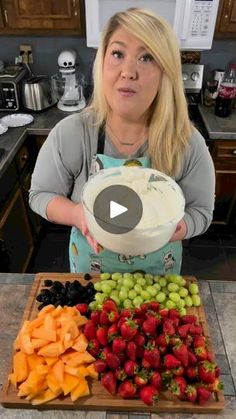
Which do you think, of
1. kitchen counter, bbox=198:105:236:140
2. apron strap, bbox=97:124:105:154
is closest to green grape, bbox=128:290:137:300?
apron strap, bbox=97:124:105:154

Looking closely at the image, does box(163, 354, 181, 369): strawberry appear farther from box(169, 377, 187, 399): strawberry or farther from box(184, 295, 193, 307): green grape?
box(184, 295, 193, 307): green grape

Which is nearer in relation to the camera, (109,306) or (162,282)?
(109,306)

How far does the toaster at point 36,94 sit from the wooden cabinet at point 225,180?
1.19 m

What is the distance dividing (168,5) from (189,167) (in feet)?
4.51

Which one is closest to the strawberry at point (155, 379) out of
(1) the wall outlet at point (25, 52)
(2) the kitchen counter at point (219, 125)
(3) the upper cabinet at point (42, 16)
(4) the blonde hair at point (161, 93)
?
(4) the blonde hair at point (161, 93)

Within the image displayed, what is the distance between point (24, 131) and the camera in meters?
2.12

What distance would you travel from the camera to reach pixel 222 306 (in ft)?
3.57

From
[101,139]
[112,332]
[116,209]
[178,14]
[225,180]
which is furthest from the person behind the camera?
[225,180]

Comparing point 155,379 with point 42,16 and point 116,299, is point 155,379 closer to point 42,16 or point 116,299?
point 116,299

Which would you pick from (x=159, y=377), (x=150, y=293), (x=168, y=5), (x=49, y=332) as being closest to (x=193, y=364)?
(x=159, y=377)

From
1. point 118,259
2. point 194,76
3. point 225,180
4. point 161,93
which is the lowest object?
point 225,180

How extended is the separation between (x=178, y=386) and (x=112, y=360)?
17 centimetres

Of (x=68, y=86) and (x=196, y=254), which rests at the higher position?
(x=68, y=86)

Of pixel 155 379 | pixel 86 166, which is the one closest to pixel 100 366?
pixel 155 379
